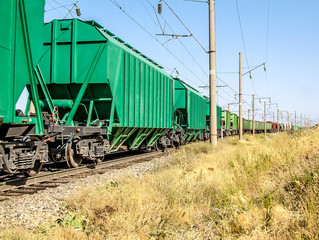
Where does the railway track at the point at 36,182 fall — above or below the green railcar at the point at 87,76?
below

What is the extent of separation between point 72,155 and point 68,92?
207 cm

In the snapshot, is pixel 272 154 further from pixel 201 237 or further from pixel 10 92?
pixel 10 92

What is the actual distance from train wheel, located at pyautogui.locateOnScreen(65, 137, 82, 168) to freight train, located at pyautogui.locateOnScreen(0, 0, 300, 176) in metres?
→ 0.03

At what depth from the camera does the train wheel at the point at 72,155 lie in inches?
334

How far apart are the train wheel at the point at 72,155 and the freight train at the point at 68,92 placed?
0.03 meters

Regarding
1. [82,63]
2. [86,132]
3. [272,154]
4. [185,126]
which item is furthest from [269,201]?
[185,126]

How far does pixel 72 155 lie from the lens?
28.5ft

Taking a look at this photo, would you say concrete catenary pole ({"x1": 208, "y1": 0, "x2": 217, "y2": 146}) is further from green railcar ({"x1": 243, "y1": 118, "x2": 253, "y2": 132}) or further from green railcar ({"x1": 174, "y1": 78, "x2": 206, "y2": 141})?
green railcar ({"x1": 243, "y1": 118, "x2": 253, "y2": 132})

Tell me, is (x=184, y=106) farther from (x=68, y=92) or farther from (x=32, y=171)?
(x=32, y=171)

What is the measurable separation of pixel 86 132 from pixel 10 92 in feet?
10.8

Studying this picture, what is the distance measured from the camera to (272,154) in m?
6.93

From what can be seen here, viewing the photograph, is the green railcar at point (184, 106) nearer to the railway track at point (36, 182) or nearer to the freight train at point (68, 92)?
the freight train at point (68, 92)

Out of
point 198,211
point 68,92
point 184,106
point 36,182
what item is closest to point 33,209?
point 36,182

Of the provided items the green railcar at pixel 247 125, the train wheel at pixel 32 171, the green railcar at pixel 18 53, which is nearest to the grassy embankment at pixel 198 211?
the green railcar at pixel 18 53
